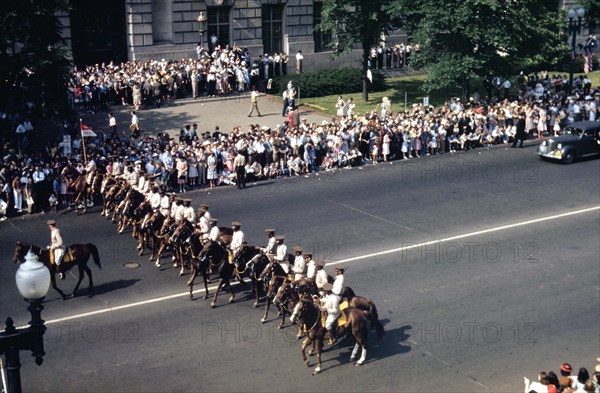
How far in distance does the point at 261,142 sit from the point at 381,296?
1381 cm

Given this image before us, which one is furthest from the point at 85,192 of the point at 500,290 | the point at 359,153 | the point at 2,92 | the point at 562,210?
the point at 562,210

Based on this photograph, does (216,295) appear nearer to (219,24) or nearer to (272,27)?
(219,24)

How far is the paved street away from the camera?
1886 cm

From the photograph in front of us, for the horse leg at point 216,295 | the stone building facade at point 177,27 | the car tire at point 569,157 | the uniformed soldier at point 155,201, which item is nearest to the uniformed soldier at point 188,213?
the uniformed soldier at point 155,201

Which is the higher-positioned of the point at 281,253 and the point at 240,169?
the point at 240,169

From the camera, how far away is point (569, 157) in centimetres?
3841

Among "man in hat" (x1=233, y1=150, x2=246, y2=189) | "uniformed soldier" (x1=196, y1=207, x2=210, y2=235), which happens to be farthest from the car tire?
"uniformed soldier" (x1=196, y1=207, x2=210, y2=235)

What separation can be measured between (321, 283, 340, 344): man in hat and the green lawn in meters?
27.8

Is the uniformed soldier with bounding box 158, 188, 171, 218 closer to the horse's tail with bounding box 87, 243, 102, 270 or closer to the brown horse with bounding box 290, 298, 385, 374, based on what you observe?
the horse's tail with bounding box 87, 243, 102, 270

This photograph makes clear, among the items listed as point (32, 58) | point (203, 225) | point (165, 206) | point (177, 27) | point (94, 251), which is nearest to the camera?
point (94, 251)

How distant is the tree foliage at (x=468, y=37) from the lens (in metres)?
43.8

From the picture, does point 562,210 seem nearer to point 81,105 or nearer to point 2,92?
point 2,92

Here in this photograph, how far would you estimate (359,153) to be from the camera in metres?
37.7

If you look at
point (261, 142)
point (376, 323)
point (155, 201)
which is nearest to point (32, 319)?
point (376, 323)
